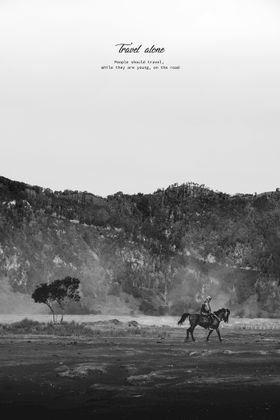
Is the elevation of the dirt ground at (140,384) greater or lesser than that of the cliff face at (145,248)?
lesser

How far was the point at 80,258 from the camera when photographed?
358 ft

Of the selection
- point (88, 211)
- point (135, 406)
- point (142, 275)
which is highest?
point (88, 211)

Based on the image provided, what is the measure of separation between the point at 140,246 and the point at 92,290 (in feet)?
54.2

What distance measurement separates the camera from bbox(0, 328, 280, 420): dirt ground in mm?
17375

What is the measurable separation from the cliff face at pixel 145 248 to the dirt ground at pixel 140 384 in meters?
64.7

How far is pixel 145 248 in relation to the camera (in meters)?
118

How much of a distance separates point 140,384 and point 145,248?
95289mm

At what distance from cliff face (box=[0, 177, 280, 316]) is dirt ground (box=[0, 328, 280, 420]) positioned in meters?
64.7

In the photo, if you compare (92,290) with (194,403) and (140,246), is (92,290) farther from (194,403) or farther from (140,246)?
(194,403)

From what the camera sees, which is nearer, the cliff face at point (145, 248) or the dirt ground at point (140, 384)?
the dirt ground at point (140, 384)

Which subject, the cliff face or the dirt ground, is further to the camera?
the cliff face

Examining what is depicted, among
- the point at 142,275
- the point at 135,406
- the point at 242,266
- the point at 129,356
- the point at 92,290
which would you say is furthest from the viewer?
the point at 242,266

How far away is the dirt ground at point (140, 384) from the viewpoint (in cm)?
1738

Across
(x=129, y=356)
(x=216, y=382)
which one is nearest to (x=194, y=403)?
(x=216, y=382)
